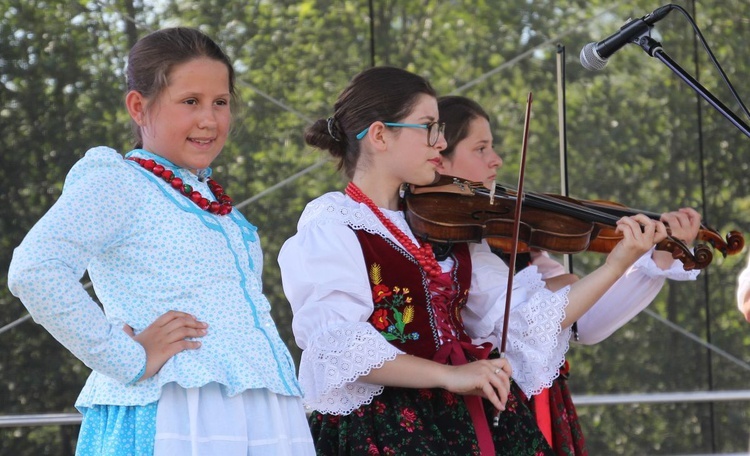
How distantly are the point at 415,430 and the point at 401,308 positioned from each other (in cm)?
24

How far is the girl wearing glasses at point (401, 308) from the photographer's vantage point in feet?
6.73

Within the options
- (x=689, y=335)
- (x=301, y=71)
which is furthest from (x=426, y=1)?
(x=689, y=335)

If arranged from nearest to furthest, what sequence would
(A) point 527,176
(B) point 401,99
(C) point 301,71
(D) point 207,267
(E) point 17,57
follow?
1. (D) point 207,267
2. (B) point 401,99
3. (E) point 17,57
4. (C) point 301,71
5. (A) point 527,176

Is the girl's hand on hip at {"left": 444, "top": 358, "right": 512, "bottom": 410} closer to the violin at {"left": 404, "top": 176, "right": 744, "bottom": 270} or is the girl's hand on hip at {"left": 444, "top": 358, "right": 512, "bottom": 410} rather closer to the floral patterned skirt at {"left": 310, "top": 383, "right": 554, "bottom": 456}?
the floral patterned skirt at {"left": 310, "top": 383, "right": 554, "bottom": 456}

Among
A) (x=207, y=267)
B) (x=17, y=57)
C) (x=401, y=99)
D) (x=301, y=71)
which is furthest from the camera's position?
(x=301, y=71)

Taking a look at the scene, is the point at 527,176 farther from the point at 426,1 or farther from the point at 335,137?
the point at 335,137

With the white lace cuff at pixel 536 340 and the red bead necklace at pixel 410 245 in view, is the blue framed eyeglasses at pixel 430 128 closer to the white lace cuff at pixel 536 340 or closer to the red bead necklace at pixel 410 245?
the red bead necklace at pixel 410 245

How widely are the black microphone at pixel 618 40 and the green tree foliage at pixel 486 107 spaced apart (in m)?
1.49

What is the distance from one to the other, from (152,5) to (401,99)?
151cm

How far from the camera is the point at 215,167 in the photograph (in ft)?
11.8

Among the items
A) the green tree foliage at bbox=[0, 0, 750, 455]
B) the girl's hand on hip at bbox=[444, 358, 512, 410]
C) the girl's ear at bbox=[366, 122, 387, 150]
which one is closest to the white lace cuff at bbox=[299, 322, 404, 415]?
the girl's hand on hip at bbox=[444, 358, 512, 410]

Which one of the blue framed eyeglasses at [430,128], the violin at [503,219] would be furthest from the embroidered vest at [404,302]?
the blue framed eyeglasses at [430,128]

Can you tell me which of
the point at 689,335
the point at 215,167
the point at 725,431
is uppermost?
the point at 215,167

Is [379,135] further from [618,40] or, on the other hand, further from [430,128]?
[618,40]
